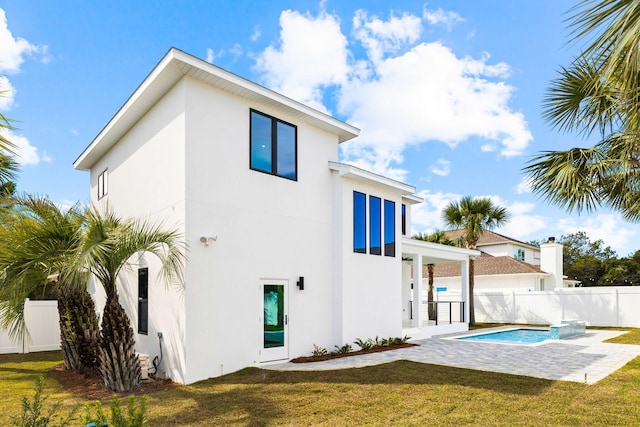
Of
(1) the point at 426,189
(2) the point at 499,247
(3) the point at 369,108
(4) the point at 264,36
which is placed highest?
(4) the point at 264,36

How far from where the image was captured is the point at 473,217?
23.7m

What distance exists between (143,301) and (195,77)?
5.84 m

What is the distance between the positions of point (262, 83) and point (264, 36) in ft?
9.63

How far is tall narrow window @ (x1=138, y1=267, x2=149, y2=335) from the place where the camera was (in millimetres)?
11227

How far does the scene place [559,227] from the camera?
56219 millimetres

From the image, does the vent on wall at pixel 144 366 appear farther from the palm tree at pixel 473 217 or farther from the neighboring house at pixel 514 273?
the neighboring house at pixel 514 273

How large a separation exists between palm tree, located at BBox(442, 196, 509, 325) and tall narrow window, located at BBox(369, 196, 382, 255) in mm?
10673

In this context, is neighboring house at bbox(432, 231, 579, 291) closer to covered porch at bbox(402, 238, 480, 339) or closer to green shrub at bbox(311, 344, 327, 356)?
covered porch at bbox(402, 238, 480, 339)

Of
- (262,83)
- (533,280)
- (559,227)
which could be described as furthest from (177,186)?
(559,227)

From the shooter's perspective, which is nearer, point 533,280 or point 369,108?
point 369,108

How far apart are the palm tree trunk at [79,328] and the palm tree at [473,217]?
18.7 meters

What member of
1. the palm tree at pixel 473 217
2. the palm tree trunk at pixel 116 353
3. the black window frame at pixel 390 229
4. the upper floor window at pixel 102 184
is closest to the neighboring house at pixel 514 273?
the palm tree at pixel 473 217

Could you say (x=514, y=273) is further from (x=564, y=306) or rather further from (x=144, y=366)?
(x=144, y=366)

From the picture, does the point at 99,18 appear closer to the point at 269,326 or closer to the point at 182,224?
the point at 182,224
